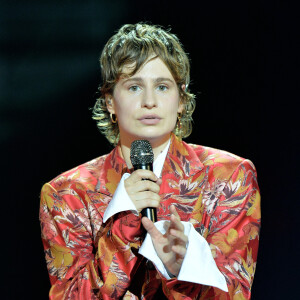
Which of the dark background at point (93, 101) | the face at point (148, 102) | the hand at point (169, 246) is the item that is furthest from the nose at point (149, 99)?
the dark background at point (93, 101)

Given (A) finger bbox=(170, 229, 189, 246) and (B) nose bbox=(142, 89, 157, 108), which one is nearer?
(A) finger bbox=(170, 229, 189, 246)

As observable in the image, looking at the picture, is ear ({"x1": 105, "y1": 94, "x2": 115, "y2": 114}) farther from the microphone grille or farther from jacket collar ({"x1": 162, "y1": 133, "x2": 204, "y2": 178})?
the microphone grille

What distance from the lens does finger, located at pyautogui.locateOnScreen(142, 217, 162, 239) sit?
4.46ft

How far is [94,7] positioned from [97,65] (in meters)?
0.22

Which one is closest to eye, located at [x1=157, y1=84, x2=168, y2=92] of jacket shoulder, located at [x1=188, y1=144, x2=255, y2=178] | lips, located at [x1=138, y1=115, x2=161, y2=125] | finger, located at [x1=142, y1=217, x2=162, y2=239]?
lips, located at [x1=138, y1=115, x2=161, y2=125]

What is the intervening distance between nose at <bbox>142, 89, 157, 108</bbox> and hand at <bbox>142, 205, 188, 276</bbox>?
1.28ft

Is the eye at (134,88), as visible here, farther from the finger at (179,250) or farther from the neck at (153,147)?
the finger at (179,250)

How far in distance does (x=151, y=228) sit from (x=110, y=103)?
1.97 feet

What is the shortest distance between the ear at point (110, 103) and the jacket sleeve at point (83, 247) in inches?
11.5

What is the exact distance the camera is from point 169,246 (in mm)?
1415

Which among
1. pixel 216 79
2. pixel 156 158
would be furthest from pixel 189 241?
pixel 216 79

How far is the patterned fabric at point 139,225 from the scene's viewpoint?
1.49 meters

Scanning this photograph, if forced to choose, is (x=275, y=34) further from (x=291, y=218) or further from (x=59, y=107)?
(x=59, y=107)

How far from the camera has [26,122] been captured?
219 cm
